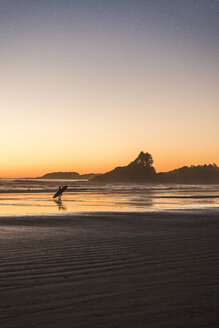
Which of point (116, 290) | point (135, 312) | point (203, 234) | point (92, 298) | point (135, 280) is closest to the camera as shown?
point (135, 312)

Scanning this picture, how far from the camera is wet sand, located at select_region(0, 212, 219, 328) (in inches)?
170

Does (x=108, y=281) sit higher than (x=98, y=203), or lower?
lower

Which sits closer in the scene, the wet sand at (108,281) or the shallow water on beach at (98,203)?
the wet sand at (108,281)

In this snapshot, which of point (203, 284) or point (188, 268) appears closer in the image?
point (203, 284)

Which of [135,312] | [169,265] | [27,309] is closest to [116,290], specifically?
[135,312]

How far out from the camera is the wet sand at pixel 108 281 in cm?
432

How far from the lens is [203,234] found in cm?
1131

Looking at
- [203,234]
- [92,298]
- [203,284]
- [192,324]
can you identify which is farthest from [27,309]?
[203,234]

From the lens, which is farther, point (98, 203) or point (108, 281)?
point (98, 203)

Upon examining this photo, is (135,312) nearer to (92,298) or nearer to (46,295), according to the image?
(92,298)

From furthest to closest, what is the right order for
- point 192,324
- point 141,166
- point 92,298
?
point 141,166 < point 92,298 < point 192,324

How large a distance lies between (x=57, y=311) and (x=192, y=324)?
164 centimetres

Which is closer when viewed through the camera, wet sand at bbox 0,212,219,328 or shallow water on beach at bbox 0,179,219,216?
wet sand at bbox 0,212,219,328

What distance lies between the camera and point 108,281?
583 cm
